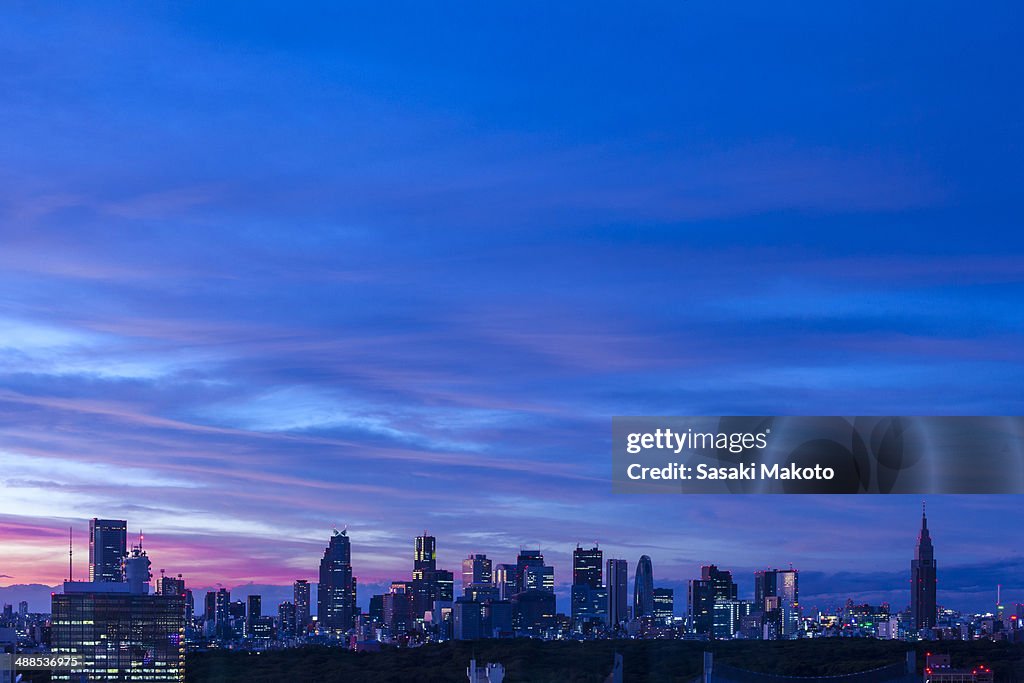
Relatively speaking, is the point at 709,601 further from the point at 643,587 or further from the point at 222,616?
the point at 222,616

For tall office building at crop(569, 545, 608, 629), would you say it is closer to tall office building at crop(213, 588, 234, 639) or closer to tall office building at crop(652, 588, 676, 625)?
tall office building at crop(652, 588, 676, 625)

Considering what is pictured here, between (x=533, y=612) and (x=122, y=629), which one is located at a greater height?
(x=533, y=612)

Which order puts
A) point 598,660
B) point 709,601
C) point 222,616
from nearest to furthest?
point 598,660 < point 709,601 < point 222,616

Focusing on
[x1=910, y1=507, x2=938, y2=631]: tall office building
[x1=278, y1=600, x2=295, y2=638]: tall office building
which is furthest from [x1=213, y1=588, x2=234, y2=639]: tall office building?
[x1=910, y1=507, x2=938, y2=631]: tall office building

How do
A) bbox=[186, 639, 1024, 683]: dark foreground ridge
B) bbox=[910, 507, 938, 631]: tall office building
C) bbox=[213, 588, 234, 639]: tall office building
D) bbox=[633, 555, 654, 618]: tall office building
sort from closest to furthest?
1. bbox=[910, 507, 938, 631]: tall office building
2. bbox=[186, 639, 1024, 683]: dark foreground ridge
3. bbox=[633, 555, 654, 618]: tall office building
4. bbox=[213, 588, 234, 639]: tall office building

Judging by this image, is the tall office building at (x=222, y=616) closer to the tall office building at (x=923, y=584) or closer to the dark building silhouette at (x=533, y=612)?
the dark building silhouette at (x=533, y=612)

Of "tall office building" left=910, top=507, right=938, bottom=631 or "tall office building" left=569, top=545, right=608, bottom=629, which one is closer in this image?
"tall office building" left=910, top=507, right=938, bottom=631

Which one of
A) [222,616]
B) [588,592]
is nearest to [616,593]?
[588,592]
